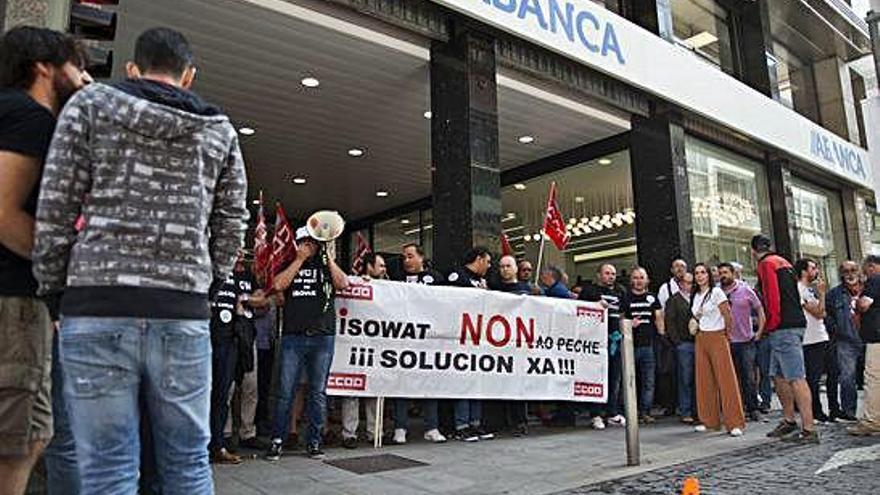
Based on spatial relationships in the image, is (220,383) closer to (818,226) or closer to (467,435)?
(467,435)

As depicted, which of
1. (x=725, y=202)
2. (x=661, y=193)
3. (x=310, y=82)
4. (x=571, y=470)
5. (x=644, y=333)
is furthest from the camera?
(x=725, y=202)

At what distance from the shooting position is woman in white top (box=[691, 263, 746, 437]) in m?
7.12

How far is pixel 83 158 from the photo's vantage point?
6.39ft

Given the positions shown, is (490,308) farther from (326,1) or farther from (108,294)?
(108,294)

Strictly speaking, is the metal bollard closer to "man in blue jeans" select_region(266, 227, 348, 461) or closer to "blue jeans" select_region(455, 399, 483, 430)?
"blue jeans" select_region(455, 399, 483, 430)

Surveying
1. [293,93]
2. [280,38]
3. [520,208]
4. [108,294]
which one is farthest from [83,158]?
[520,208]

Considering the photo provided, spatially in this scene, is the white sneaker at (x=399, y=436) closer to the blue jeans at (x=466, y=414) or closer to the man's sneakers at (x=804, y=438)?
the blue jeans at (x=466, y=414)

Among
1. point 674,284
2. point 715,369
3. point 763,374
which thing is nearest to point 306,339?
point 715,369

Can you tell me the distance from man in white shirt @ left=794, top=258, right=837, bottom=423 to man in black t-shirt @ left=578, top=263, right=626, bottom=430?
2.20m

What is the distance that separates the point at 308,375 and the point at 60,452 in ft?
11.0

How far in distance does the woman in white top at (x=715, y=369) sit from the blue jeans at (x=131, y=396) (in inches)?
254

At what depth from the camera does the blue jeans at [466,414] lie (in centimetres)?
681

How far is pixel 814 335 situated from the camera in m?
8.11

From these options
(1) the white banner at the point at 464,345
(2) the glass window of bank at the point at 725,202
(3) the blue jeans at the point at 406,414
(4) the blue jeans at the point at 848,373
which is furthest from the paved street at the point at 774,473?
(2) the glass window of bank at the point at 725,202
